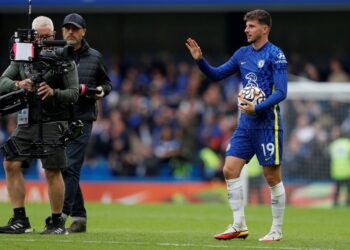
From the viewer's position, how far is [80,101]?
11688 millimetres

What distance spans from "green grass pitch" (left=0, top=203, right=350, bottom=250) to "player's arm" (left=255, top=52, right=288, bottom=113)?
4.65 feet

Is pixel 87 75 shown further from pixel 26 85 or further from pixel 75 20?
pixel 26 85

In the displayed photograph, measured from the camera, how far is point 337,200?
21.0m

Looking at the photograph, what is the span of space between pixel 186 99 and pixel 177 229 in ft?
39.9

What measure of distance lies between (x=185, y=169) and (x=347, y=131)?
3.77 metres

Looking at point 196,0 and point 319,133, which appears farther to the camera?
point 196,0

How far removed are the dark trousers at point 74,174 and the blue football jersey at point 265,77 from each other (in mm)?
1734

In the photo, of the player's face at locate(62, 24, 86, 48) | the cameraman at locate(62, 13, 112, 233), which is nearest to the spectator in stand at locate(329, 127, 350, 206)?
the cameraman at locate(62, 13, 112, 233)

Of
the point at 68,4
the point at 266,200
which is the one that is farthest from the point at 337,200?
the point at 68,4

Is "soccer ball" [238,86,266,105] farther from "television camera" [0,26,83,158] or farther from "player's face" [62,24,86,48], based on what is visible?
"player's face" [62,24,86,48]

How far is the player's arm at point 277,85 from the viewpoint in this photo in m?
10.3

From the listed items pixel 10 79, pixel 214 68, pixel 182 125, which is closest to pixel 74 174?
pixel 10 79

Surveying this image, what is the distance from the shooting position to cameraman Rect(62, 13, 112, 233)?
37.3 ft

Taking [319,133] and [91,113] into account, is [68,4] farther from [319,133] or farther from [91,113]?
[91,113]
